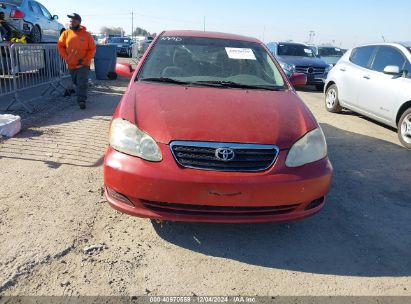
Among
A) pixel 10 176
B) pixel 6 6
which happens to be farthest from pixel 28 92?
pixel 10 176

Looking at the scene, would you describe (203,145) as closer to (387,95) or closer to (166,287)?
(166,287)

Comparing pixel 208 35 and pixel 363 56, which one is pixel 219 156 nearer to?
pixel 208 35

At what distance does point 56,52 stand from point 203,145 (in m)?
8.10

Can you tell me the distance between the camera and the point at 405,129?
21.2ft

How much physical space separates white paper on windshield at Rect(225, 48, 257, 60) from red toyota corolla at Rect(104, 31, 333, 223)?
1044 millimetres

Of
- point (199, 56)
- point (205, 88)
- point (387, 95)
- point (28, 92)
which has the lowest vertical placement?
point (28, 92)

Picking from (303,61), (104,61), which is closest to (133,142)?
(104,61)

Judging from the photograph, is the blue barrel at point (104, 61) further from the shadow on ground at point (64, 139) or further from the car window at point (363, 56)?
the car window at point (363, 56)

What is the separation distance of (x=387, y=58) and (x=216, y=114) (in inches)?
213

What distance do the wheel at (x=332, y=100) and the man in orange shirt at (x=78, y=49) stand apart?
217 inches

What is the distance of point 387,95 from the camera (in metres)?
6.88

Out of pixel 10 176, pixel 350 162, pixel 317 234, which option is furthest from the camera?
pixel 350 162

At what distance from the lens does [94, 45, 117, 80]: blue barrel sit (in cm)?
1339

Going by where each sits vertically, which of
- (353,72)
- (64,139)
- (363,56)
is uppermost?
(363,56)
